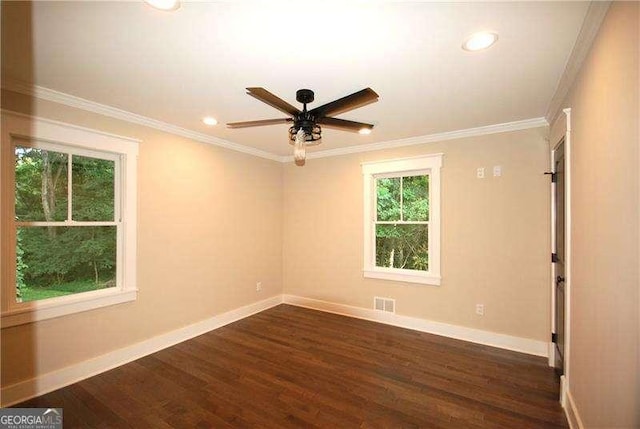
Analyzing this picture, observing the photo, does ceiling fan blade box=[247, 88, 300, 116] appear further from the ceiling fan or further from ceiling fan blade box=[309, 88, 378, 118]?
ceiling fan blade box=[309, 88, 378, 118]

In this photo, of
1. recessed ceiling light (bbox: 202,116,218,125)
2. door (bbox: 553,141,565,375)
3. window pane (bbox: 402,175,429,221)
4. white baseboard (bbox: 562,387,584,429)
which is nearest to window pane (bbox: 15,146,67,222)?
recessed ceiling light (bbox: 202,116,218,125)

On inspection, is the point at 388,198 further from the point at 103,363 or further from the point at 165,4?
the point at 103,363

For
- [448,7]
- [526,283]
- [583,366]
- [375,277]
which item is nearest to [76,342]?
[375,277]

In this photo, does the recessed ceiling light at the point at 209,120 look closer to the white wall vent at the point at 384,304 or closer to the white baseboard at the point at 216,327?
the white baseboard at the point at 216,327

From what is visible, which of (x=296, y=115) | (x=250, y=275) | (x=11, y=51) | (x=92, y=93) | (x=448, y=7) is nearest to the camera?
(x=448, y=7)

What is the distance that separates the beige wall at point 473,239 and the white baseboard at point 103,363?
5.76 ft

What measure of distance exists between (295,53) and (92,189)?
248 cm

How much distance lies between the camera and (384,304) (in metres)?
4.03

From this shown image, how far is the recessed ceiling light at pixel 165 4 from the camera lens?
140 cm

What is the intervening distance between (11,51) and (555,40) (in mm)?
3464

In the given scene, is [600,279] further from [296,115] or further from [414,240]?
[414,240]

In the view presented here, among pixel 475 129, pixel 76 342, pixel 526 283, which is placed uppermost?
pixel 475 129

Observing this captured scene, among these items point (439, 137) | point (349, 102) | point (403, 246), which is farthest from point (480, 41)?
point (403, 246)

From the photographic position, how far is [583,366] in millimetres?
1812
